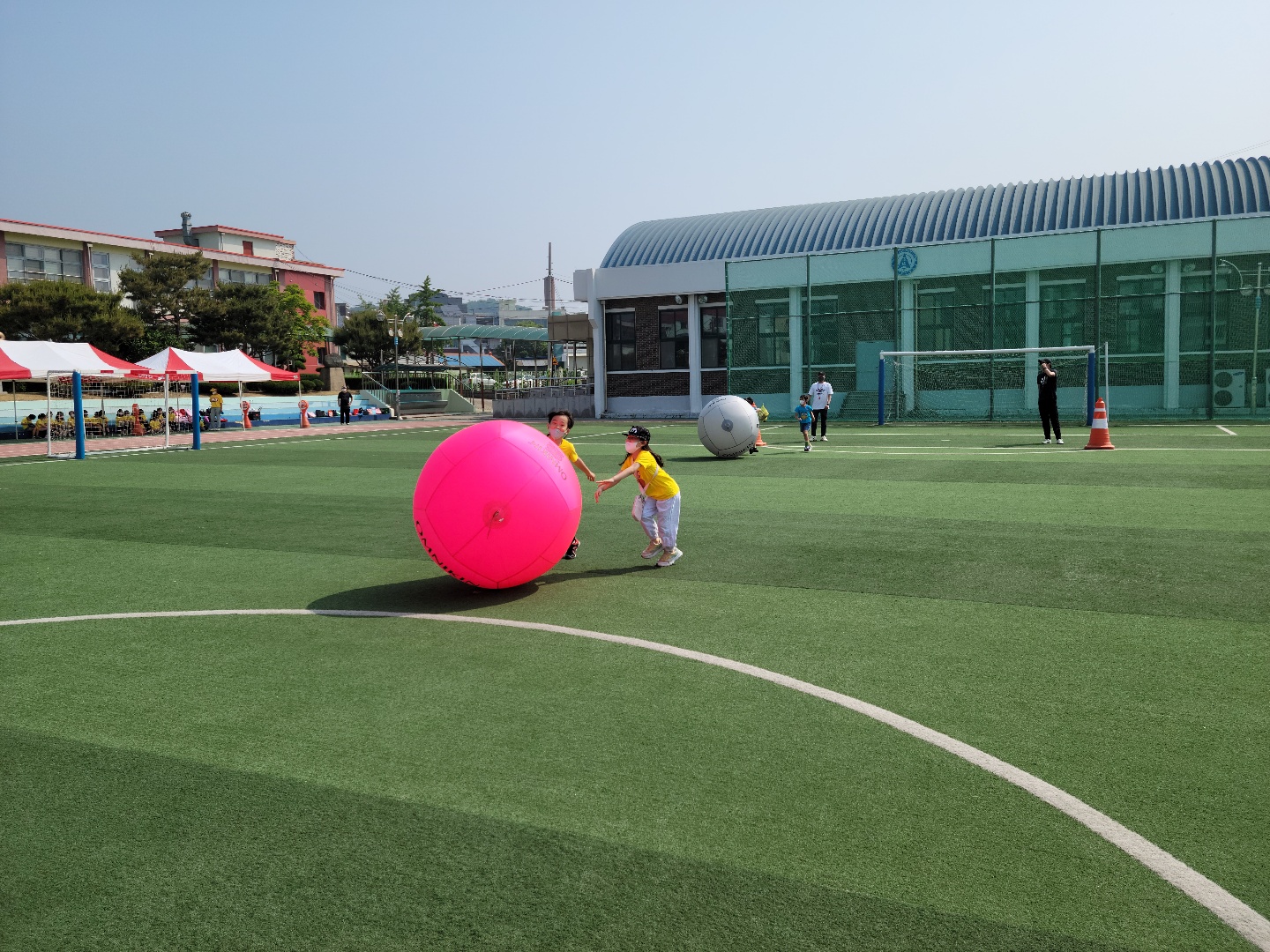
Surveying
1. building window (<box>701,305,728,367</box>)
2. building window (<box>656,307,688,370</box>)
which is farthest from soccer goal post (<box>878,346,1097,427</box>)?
building window (<box>656,307,688,370</box>)

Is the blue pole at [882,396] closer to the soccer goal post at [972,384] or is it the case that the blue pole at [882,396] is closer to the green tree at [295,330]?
the soccer goal post at [972,384]

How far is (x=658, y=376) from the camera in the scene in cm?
4019

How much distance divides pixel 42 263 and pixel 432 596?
61.6 metres

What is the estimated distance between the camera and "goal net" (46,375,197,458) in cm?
2886

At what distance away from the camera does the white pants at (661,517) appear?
906 cm

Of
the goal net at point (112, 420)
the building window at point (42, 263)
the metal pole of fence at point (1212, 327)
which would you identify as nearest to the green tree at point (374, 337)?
the building window at point (42, 263)

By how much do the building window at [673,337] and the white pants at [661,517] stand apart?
102 ft

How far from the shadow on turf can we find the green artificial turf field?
56 millimetres

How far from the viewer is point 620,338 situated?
41.1 metres

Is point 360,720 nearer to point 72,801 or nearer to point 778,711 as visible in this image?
point 72,801

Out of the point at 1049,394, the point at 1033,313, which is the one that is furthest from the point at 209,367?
the point at 1033,313

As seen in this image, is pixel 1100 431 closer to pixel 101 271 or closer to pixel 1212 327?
pixel 1212 327

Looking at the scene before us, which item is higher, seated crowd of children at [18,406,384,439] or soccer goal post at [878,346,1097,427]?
soccer goal post at [878,346,1097,427]

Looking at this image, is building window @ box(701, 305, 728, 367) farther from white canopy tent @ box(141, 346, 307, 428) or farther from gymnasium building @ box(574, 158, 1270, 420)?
white canopy tent @ box(141, 346, 307, 428)
